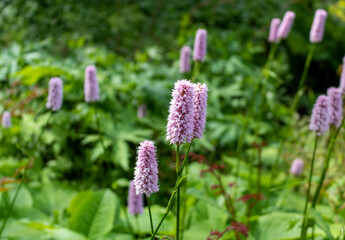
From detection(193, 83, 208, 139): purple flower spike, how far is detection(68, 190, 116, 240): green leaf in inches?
60.8

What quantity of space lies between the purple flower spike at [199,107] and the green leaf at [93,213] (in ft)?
5.07

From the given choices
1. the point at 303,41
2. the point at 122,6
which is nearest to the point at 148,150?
the point at 122,6

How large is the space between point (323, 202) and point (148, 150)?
2.72m

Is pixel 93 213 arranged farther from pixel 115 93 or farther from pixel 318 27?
pixel 318 27

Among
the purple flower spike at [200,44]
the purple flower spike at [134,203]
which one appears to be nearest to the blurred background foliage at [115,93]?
the purple flower spike at [134,203]

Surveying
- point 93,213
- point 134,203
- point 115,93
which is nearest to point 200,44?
point 134,203

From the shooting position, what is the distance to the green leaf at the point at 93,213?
8.44ft

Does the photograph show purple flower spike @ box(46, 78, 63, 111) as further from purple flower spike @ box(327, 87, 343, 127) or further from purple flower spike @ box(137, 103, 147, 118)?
purple flower spike @ box(137, 103, 147, 118)

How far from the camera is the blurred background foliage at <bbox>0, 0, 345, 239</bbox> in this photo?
339 centimetres

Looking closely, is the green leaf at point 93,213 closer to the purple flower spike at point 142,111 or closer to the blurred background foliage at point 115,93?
the blurred background foliage at point 115,93

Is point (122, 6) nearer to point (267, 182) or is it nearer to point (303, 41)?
point (303, 41)

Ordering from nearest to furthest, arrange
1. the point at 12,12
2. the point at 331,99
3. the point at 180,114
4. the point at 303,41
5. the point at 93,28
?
the point at 180,114
the point at 331,99
the point at 12,12
the point at 93,28
the point at 303,41

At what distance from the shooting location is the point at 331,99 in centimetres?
197

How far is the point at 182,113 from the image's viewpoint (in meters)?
1.24
